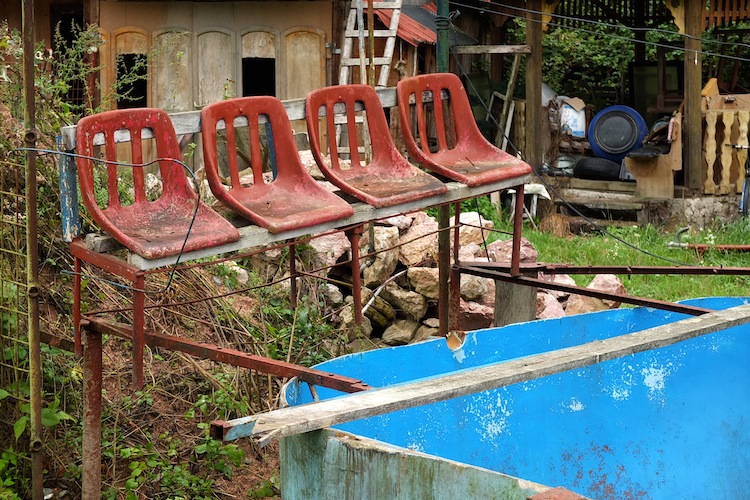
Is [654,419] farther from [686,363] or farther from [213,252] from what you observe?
[213,252]

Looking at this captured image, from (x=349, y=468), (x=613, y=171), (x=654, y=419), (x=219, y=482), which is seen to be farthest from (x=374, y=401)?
(x=613, y=171)

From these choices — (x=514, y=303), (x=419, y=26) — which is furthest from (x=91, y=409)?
(x=419, y=26)

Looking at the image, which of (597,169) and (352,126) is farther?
(597,169)

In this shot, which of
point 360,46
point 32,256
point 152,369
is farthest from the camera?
point 360,46

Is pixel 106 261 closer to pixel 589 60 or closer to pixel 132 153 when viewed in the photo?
pixel 132 153

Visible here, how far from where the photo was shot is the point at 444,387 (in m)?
3.64

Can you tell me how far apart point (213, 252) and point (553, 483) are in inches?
76.2

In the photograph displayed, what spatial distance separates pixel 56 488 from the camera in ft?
19.2

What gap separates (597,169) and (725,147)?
156 centimetres

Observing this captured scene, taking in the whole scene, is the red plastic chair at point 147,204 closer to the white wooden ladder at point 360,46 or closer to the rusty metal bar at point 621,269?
the rusty metal bar at point 621,269

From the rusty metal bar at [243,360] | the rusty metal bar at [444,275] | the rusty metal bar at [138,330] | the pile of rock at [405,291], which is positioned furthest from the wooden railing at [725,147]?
the rusty metal bar at [138,330]

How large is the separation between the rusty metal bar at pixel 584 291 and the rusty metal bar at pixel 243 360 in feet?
5.88

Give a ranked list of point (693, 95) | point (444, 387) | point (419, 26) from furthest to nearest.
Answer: point (419, 26) < point (693, 95) < point (444, 387)

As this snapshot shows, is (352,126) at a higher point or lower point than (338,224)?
higher
